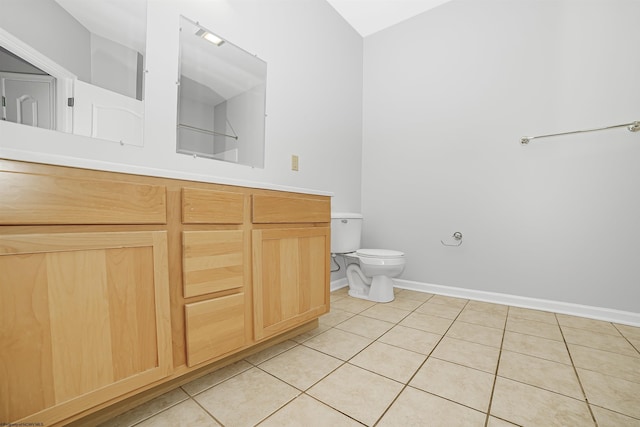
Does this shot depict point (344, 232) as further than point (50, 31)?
Yes

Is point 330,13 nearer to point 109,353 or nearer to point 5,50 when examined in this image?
point 5,50

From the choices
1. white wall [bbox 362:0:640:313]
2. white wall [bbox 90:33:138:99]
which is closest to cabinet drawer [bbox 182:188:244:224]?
white wall [bbox 90:33:138:99]

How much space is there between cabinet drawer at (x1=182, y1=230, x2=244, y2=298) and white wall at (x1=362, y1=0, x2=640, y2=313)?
69.2 inches

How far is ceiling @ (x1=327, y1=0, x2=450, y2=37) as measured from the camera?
7.33ft

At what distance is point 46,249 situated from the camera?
642 mm

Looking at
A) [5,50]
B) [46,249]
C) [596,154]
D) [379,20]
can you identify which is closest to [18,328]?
[46,249]

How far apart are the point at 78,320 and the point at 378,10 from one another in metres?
2.83

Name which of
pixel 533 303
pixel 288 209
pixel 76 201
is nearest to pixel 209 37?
pixel 288 209

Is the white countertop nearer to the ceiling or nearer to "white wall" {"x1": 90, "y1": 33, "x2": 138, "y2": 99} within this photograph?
"white wall" {"x1": 90, "y1": 33, "x2": 138, "y2": 99}

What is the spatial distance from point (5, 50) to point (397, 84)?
8.16 ft

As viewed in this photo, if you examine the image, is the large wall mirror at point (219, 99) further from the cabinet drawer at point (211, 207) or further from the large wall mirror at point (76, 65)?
the cabinet drawer at point (211, 207)

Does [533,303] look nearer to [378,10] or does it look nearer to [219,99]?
[219,99]

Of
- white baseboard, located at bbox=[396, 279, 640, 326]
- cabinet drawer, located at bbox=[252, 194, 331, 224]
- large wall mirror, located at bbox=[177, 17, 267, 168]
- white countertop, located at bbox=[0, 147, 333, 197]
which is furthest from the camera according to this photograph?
white baseboard, located at bbox=[396, 279, 640, 326]

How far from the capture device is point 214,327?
968 millimetres
